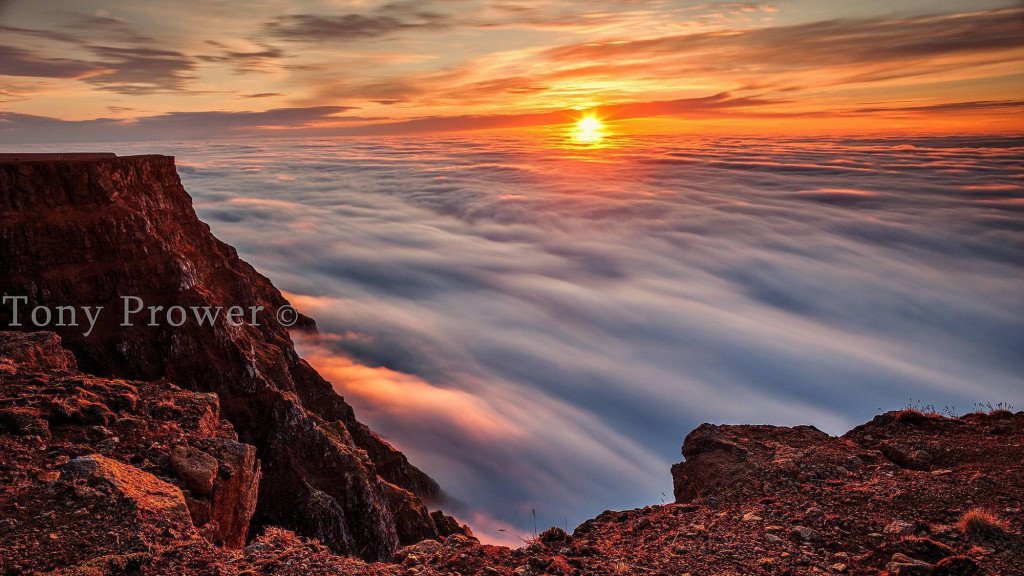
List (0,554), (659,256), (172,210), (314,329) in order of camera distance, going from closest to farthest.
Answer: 1. (0,554)
2. (172,210)
3. (314,329)
4. (659,256)

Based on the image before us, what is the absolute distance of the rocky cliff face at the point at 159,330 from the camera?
65.4ft

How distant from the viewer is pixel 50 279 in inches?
784

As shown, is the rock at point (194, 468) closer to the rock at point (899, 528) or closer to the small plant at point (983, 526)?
the rock at point (899, 528)

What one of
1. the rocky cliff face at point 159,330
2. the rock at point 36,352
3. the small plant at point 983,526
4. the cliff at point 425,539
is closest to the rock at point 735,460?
the cliff at point 425,539

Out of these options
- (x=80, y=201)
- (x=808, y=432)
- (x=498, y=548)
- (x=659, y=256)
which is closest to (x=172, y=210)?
(x=80, y=201)

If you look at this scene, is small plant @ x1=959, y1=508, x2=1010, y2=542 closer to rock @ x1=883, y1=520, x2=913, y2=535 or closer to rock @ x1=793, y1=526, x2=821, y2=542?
rock @ x1=883, y1=520, x2=913, y2=535

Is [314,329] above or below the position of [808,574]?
below

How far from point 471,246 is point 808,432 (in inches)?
4209

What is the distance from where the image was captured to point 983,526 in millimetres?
8414

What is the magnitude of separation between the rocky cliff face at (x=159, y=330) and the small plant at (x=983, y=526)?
1915 cm

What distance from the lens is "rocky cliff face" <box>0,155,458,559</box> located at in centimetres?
1994

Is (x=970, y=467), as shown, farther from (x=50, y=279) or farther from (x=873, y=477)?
(x=50, y=279)

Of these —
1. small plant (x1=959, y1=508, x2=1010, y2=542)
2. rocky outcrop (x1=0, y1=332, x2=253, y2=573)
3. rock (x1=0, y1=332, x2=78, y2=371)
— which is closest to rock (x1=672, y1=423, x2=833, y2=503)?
small plant (x1=959, y1=508, x2=1010, y2=542)

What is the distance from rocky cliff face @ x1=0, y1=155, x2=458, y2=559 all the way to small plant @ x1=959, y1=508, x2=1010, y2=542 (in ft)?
62.8
